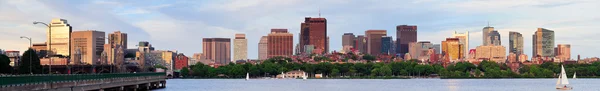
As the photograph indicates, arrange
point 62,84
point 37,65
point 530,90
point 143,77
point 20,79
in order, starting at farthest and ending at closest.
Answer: point 37,65 → point 530,90 → point 143,77 → point 62,84 → point 20,79

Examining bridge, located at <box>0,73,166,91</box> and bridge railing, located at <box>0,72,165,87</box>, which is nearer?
bridge railing, located at <box>0,72,165,87</box>

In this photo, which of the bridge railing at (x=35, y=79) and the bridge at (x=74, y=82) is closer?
the bridge railing at (x=35, y=79)

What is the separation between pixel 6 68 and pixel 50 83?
3368 inches

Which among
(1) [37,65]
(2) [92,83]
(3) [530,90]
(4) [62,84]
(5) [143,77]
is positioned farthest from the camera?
(1) [37,65]

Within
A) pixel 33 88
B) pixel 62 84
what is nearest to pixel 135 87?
pixel 62 84

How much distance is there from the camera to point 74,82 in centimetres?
7200

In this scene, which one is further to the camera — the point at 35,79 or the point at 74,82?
the point at 74,82

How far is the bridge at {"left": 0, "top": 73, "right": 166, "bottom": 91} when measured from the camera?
56.3 metres

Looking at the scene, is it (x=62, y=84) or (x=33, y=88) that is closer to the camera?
(x=33, y=88)

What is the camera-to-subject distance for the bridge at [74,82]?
5631 cm

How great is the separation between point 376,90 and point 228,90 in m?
22.0

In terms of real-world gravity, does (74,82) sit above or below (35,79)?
below

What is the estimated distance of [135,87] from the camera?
10588 cm

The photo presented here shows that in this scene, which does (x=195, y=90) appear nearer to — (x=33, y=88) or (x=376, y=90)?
(x=376, y=90)
